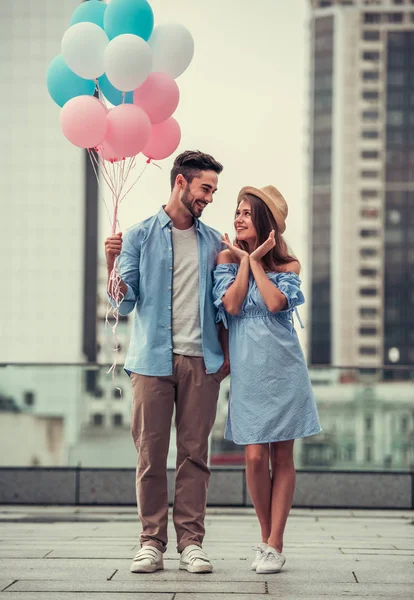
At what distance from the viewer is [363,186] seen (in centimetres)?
10506

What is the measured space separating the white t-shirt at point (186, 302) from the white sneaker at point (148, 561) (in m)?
0.83

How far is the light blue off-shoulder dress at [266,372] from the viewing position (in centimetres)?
455

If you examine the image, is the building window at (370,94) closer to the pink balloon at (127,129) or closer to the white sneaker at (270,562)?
the pink balloon at (127,129)

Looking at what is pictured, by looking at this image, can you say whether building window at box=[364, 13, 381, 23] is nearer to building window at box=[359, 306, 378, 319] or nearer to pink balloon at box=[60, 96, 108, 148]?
building window at box=[359, 306, 378, 319]

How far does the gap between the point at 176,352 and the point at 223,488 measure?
356cm

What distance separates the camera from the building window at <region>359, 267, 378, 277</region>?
102 m

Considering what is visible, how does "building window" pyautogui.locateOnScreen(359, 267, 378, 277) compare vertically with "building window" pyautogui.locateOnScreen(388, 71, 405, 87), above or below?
below

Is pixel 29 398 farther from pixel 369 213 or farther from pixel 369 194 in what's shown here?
pixel 369 194

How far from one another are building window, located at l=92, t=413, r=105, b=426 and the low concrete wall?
396 mm

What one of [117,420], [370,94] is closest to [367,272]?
[370,94]

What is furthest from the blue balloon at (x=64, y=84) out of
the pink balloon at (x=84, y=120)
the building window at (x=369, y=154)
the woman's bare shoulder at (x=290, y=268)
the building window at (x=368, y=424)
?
the building window at (x=369, y=154)

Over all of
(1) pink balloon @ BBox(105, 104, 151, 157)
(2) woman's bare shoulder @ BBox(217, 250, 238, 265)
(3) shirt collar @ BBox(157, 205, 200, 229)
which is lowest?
(2) woman's bare shoulder @ BBox(217, 250, 238, 265)

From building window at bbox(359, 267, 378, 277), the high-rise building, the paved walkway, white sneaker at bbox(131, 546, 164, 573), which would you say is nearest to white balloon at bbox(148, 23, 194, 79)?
white sneaker at bbox(131, 546, 164, 573)

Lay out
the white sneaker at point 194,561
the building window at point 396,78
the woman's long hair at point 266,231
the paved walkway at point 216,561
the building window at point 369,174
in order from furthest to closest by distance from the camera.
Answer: the building window at point 369,174, the building window at point 396,78, the woman's long hair at point 266,231, the white sneaker at point 194,561, the paved walkway at point 216,561
